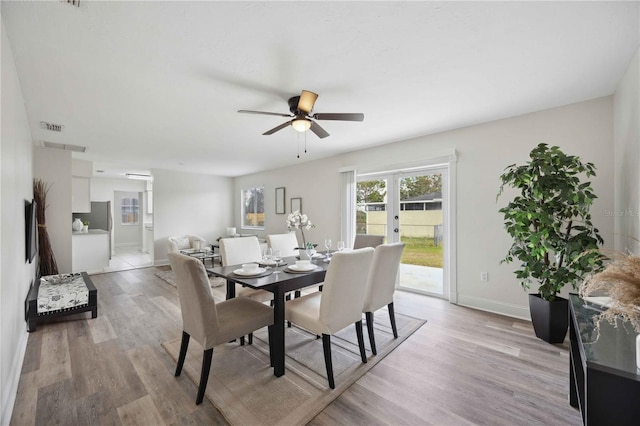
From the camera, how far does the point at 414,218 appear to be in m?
4.19

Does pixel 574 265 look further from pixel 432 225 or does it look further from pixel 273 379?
pixel 273 379

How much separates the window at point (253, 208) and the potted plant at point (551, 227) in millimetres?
5847

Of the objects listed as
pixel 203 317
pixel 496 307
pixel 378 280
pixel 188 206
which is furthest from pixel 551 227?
pixel 188 206

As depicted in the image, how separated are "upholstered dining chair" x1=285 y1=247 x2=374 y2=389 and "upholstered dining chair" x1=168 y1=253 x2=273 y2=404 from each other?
38 cm

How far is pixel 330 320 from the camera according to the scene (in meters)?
1.96

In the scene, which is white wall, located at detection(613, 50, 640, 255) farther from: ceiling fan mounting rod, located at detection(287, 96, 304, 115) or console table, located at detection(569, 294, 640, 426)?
ceiling fan mounting rod, located at detection(287, 96, 304, 115)

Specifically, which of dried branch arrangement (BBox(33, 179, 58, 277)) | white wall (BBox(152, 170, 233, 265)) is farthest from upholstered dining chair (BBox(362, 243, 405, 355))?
white wall (BBox(152, 170, 233, 265))

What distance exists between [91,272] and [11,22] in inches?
216

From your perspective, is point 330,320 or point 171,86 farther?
point 171,86

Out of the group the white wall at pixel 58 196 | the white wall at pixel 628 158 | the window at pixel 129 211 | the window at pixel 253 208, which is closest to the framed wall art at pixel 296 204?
the window at pixel 253 208

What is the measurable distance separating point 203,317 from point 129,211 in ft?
33.4

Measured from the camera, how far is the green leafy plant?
235 centimetres

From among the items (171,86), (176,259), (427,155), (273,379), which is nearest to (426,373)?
(273,379)

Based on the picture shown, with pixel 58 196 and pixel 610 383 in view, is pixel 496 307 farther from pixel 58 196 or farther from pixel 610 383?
pixel 58 196
